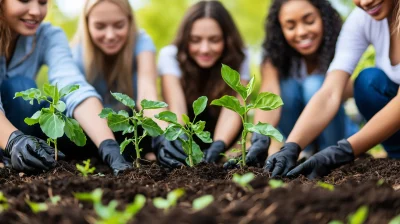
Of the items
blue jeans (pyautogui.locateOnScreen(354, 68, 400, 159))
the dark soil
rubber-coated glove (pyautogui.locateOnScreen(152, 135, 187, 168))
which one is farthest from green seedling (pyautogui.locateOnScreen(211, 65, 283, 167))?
blue jeans (pyautogui.locateOnScreen(354, 68, 400, 159))

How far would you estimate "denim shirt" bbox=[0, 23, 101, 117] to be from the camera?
245cm

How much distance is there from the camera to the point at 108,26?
9.39ft

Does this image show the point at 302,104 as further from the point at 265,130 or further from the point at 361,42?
the point at 265,130

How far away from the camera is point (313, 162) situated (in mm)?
2025

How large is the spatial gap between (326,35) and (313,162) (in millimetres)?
1197

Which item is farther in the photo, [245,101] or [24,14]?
[24,14]

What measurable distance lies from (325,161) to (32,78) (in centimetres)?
158

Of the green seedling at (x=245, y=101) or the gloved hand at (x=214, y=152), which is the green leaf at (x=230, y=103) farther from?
the gloved hand at (x=214, y=152)

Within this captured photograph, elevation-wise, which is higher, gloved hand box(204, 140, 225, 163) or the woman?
the woman

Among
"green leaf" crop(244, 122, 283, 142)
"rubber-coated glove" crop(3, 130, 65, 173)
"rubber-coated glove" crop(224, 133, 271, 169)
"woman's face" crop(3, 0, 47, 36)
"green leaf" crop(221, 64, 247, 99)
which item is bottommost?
"rubber-coated glove" crop(224, 133, 271, 169)

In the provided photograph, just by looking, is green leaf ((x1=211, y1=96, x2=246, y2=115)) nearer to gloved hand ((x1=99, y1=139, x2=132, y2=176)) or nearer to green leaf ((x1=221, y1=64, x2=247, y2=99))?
green leaf ((x1=221, y1=64, x2=247, y2=99))

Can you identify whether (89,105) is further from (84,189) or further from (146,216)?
(146,216)

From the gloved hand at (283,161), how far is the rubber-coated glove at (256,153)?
125mm

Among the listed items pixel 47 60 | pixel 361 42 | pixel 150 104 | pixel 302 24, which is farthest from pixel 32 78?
pixel 361 42
